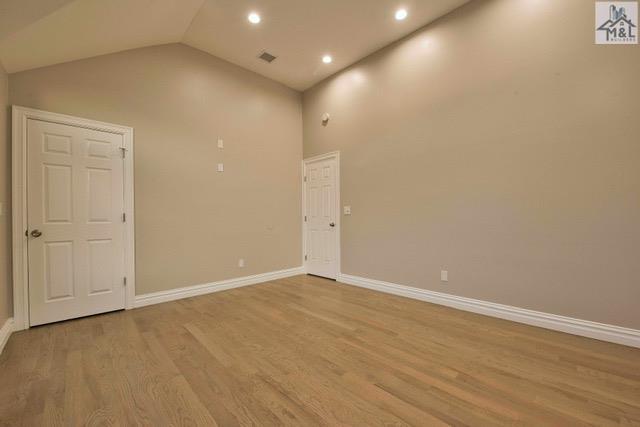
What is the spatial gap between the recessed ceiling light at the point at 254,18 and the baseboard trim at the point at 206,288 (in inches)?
139

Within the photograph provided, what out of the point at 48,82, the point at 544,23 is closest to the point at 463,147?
the point at 544,23

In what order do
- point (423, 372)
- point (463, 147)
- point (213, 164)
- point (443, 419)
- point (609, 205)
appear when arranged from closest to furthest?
point (443, 419) < point (423, 372) < point (609, 205) < point (463, 147) < point (213, 164)

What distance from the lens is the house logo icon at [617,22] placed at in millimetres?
2186

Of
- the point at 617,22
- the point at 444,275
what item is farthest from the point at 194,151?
the point at 617,22

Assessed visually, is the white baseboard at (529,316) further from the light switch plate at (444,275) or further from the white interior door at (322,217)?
the white interior door at (322,217)

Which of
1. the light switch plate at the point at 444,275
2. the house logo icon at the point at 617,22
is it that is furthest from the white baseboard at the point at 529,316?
the house logo icon at the point at 617,22

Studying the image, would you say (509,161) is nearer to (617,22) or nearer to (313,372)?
(617,22)

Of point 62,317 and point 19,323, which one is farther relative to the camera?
point 62,317

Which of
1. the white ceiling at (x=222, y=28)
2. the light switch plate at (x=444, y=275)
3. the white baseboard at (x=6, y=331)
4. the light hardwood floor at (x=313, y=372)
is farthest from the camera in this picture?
the light switch plate at (x=444, y=275)

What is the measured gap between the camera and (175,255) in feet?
11.7

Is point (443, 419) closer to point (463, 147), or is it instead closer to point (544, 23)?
point (463, 147)

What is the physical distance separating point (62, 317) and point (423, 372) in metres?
3.61

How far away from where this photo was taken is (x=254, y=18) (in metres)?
3.19

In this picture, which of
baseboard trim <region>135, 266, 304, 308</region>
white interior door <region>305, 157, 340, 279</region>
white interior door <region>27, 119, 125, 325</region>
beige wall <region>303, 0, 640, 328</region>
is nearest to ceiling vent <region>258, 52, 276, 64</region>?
beige wall <region>303, 0, 640, 328</region>
